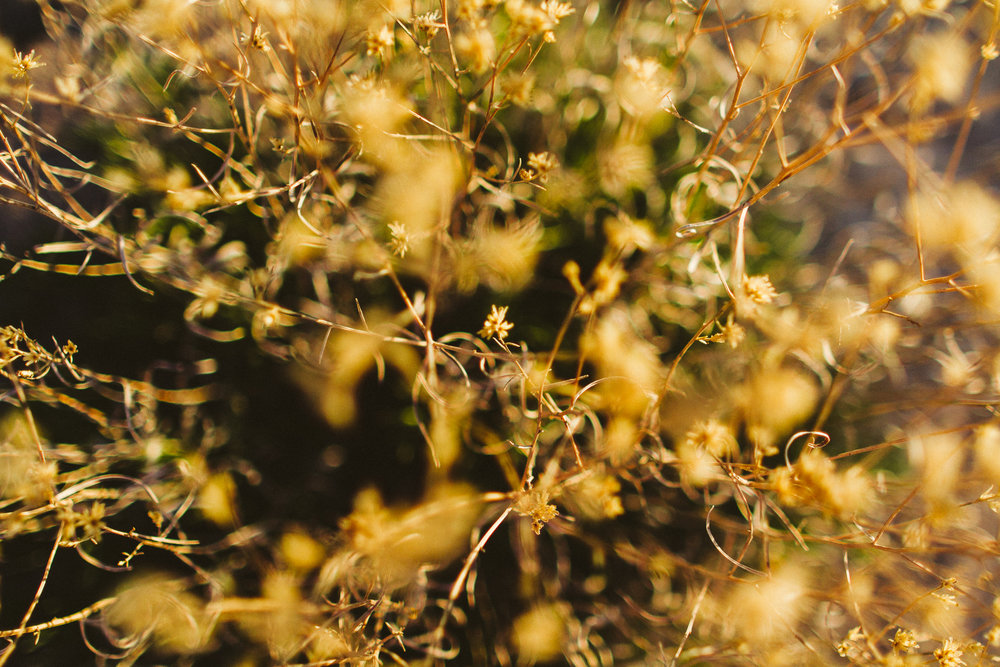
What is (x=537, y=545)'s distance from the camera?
57cm

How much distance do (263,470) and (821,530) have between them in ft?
2.08

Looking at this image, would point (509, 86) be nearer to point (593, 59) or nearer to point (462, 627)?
point (593, 59)

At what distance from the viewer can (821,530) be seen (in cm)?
62

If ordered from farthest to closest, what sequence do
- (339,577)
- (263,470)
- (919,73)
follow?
(263,470) < (339,577) < (919,73)

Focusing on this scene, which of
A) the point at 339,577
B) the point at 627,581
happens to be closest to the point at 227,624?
the point at 339,577

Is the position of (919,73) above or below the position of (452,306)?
above

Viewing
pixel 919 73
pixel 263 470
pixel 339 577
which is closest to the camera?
pixel 919 73

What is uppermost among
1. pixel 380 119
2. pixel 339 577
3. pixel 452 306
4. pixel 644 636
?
pixel 380 119

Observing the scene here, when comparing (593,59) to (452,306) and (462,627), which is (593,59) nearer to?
(452,306)

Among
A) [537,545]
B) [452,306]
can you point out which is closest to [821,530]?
[537,545]

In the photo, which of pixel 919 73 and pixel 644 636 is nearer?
pixel 919 73

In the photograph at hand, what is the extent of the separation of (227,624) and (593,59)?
→ 0.70 m

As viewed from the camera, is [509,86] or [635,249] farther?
[635,249]

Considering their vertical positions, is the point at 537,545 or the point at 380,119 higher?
the point at 380,119
